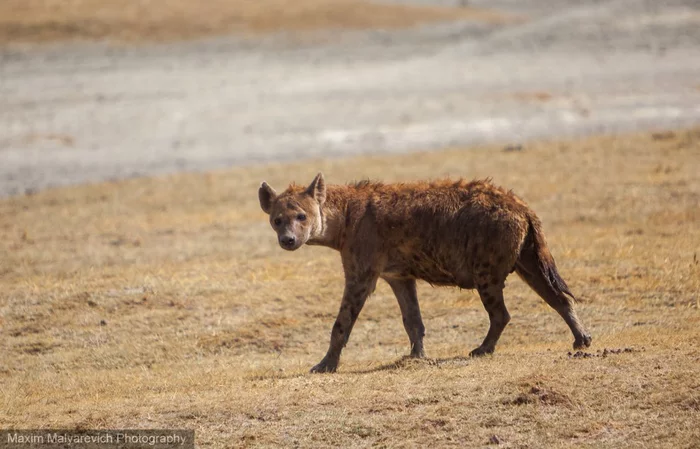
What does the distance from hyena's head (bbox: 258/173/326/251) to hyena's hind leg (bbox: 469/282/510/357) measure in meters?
1.40

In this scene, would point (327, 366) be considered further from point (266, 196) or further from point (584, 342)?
point (584, 342)

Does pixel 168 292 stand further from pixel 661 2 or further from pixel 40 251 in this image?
pixel 661 2

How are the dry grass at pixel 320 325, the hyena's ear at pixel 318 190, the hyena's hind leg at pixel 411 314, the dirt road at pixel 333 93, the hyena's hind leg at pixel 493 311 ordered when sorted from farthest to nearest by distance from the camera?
the dirt road at pixel 333 93
the hyena's hind leg at pixel 411 314
the hyena's ear at pixel 318 190
the hyena's hind leg at pixel 493 311
the dry grass at pixel 320 325

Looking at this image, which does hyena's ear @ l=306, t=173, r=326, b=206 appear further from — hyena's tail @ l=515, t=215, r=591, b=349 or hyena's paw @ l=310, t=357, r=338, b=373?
hyena's tail @ l=515, t=215, r=591, b=349

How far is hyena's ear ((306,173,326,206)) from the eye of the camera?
9391 mm

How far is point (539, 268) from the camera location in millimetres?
9016

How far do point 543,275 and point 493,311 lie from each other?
1.54ft

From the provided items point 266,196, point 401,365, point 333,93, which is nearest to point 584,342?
point 401,365

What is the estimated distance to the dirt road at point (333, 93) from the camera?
21688 mm

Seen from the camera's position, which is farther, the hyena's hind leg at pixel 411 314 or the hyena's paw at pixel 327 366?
the hyena's hind leg at pixel 411 314

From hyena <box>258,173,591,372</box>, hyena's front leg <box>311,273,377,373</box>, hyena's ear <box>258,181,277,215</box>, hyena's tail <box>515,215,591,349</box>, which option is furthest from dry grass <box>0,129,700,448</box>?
hyena's ear <box>258,181,277,215</box>

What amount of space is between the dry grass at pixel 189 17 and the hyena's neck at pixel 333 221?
2250cm

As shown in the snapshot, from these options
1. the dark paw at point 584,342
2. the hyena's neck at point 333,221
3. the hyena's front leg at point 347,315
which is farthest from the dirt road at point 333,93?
the dark paw at point 584,342

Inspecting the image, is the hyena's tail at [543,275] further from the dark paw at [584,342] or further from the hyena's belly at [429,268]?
the hyena's belly at [429,268]
